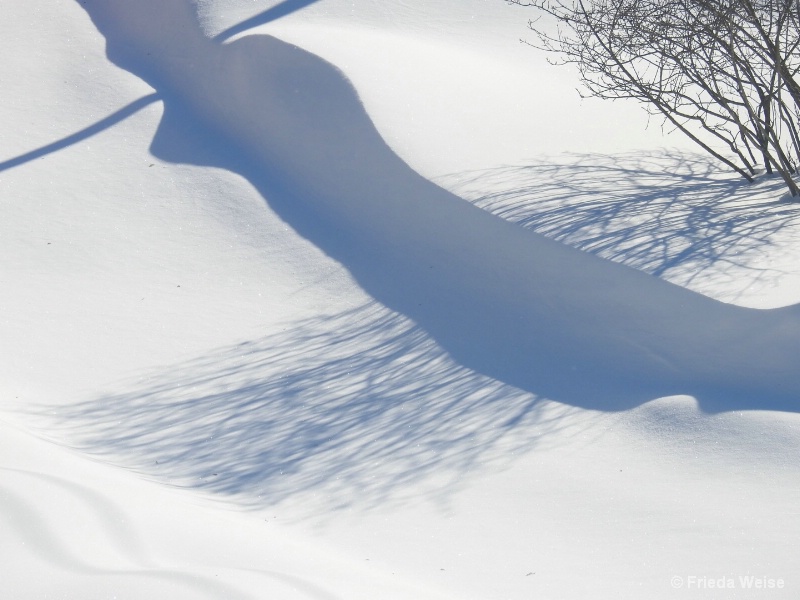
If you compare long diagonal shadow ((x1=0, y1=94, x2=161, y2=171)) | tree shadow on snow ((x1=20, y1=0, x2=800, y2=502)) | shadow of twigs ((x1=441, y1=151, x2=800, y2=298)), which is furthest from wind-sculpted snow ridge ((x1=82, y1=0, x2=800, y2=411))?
long diagonal shadow ((x1=0, y1=94, x2=161, y2=171))

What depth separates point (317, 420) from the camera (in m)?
5.55

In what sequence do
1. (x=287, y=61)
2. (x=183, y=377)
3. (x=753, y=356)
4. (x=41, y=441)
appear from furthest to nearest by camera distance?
(x=287, y=61), (x=183, y=377), (x=753, y=356), (x=41, y=441)

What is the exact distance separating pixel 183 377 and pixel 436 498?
7.12ft

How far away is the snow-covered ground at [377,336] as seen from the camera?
4117mm

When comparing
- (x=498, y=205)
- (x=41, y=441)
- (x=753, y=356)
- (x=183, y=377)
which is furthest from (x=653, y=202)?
(x=41, y=441)

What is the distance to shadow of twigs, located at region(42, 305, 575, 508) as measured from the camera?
504 centimetres

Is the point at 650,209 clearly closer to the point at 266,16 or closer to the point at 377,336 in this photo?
the point at 377,336

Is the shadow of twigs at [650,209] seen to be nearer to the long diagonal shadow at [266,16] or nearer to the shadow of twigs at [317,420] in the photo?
the shadow of twigs at [317,420]

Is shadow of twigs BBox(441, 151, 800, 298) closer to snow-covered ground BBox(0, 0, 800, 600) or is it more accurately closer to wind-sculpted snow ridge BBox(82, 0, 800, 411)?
snow-covered ground BBox(0, 0, 800, 600)

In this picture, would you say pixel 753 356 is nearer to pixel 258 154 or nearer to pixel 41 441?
pixel 41 441

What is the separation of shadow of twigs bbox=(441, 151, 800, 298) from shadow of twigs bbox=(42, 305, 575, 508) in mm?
1366

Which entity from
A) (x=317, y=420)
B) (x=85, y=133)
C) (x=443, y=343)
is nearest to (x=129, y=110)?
(x=85, y=133)

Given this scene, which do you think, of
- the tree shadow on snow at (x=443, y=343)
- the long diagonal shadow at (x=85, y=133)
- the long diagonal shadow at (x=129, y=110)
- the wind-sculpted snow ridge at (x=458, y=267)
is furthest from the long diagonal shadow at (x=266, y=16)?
the tree shadow on snow at (x=443, y=343)

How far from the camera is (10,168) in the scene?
8.77 meters
